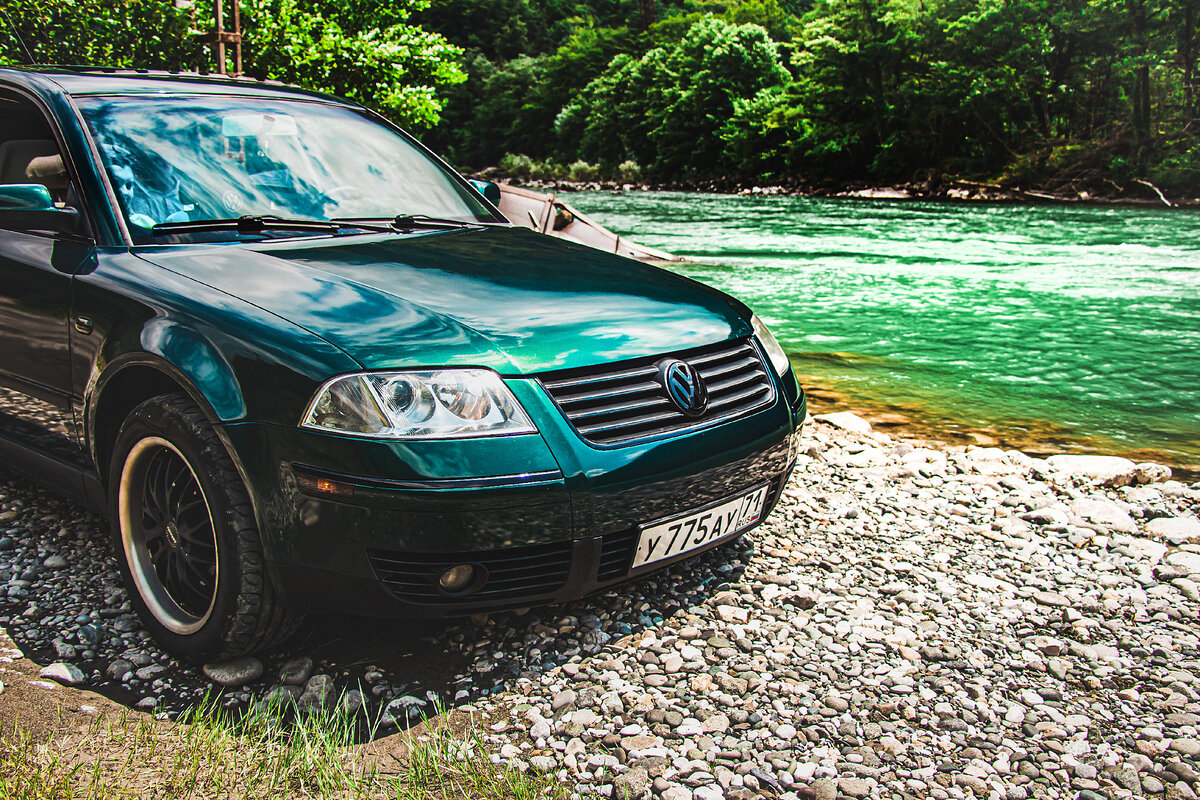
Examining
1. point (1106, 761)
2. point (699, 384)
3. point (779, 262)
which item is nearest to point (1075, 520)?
point (1106, 761)

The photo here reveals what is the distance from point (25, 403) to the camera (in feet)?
10.4

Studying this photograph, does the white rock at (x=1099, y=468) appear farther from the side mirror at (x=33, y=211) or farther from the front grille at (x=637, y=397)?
the side mirror at (x=33, y=211)

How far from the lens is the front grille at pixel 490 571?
2326 mm

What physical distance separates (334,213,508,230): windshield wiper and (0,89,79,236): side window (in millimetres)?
915

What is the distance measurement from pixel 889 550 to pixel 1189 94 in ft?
127

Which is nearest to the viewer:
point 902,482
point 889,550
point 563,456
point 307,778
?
point 307,778

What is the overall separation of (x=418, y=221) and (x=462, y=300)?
3.32 feet

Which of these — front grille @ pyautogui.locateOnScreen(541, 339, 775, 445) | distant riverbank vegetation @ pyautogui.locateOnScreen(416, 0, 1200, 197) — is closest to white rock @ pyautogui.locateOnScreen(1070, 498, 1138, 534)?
front grille @ pyautogui.locateOnScreen(541, 339, 775, 445)

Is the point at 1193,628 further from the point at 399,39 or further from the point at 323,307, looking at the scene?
the point at 399,39

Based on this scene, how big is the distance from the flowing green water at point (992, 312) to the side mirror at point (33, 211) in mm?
5627

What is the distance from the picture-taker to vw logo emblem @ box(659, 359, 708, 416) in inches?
104

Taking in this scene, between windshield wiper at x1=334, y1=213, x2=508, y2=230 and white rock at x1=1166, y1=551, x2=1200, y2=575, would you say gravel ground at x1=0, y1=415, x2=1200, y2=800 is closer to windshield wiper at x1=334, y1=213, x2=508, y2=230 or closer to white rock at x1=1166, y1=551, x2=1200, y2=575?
white rock at x1=1166, y1=551, x2=1200, y2=575

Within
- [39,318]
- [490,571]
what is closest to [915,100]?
[39,318]

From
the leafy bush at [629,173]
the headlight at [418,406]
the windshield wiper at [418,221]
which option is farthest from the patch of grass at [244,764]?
the leafy bush at [629,173]
